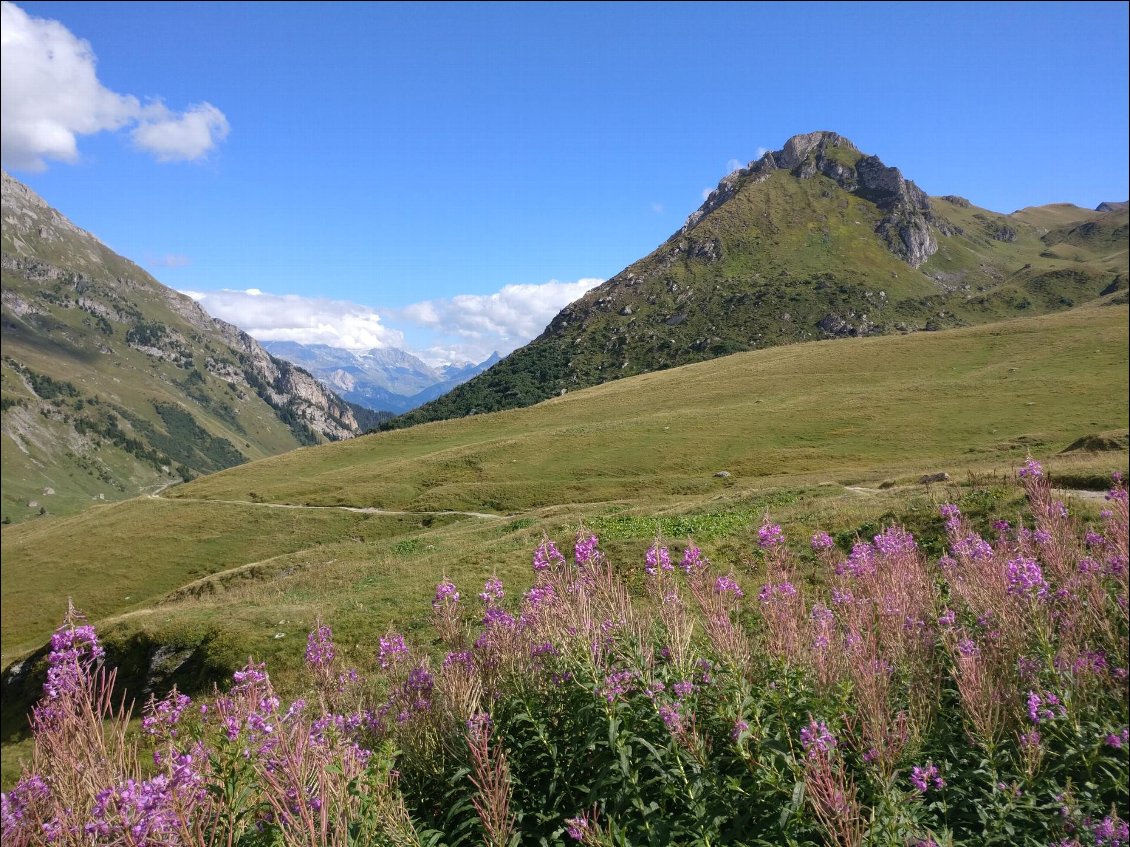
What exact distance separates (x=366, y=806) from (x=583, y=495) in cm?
5159

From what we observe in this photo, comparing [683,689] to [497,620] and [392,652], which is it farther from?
[392,652]

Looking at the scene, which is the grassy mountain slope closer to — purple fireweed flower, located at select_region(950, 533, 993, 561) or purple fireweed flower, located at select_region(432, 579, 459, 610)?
purple fireweed flower, located at select_region(950, 533, 993, 561)

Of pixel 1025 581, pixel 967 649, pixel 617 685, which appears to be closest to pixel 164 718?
pixel 617 685

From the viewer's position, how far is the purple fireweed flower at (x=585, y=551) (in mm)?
6832

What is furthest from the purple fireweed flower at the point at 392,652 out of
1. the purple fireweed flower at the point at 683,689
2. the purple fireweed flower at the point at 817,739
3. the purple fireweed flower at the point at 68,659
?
the purple fireweed flower at the point at 817,739

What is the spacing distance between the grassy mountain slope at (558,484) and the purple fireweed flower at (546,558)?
1328 cm

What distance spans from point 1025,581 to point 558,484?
178 feet

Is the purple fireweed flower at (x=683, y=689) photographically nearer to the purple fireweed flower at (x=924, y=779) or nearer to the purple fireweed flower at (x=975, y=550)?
the purple fireweed flower at (x=924, y=779)

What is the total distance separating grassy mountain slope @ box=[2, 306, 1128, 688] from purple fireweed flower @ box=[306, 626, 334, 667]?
1285cm

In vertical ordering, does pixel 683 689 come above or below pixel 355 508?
above

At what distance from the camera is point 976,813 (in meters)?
4.77

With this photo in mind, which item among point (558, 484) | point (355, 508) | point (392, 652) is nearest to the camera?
point (392, 652)

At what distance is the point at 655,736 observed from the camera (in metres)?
4.97

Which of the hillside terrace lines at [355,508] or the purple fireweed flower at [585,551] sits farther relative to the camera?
the hillside terrace lines at [355,508]
